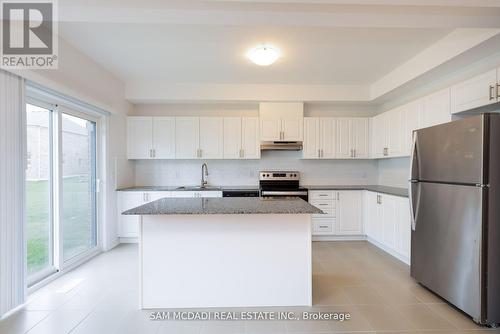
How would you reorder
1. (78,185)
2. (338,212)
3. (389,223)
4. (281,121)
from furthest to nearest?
1. (281,121)
2. (338,212)
3. (389,223)
4. (78,185)

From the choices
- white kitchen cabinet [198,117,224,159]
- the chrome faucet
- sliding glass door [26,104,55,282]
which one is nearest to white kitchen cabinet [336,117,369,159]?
white kitchen cabinet [198,117,224,159]

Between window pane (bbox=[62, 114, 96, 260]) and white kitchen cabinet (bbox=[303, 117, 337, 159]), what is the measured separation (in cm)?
347

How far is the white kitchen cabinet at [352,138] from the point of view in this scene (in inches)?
182

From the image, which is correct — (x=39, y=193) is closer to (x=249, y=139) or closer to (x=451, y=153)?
(x=249, y=139)

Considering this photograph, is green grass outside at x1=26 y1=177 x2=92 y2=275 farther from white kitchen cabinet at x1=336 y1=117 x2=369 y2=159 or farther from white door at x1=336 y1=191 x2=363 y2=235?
white kitchen cabinet at x1=336 y1=117 x2=369 y2=159

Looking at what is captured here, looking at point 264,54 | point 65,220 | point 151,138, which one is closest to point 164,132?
point 151,138

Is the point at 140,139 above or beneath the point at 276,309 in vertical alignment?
above

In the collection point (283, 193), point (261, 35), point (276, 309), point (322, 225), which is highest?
point (261, 35)

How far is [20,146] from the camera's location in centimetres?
233

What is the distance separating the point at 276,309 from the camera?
2332 mm

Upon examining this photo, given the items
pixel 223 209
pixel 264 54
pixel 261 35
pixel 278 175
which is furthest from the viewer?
pixel 278 175

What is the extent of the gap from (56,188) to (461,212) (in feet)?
13.9

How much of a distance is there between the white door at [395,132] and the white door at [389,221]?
74 centimetres

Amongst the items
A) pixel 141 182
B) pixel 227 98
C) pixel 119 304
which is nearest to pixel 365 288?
pixel 119 304
